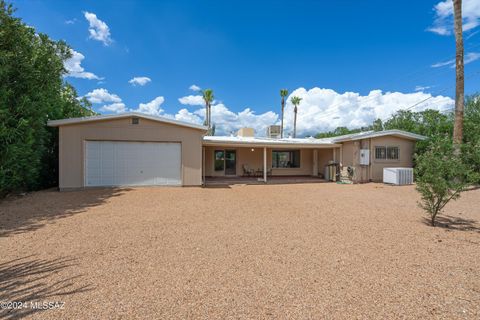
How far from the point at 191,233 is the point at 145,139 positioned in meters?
6.87

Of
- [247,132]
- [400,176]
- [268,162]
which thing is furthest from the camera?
[247,132]

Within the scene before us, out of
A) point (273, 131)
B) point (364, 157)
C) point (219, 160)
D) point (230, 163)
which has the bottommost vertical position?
point (230, 163)

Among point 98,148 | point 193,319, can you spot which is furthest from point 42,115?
point 193,319

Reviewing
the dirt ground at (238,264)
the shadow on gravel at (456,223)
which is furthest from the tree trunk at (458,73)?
the dirt ground at (238,264)

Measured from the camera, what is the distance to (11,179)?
7871 mm

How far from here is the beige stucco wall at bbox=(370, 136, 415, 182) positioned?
13203 mm

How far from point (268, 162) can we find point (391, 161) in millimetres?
7383

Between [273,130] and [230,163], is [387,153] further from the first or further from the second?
[230,163]

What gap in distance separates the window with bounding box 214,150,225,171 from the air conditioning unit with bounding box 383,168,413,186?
31.9 feet

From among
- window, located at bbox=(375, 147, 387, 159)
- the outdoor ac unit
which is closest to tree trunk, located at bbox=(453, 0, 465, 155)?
window, located at bbox=(375, 147, 387, 159)

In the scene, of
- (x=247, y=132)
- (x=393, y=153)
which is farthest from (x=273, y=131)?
(x=393, y=153)

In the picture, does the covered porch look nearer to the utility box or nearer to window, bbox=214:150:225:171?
window, bbox=214:150:225:171

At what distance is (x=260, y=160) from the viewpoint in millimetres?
16188

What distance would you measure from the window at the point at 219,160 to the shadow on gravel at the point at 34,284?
12.3 metres
